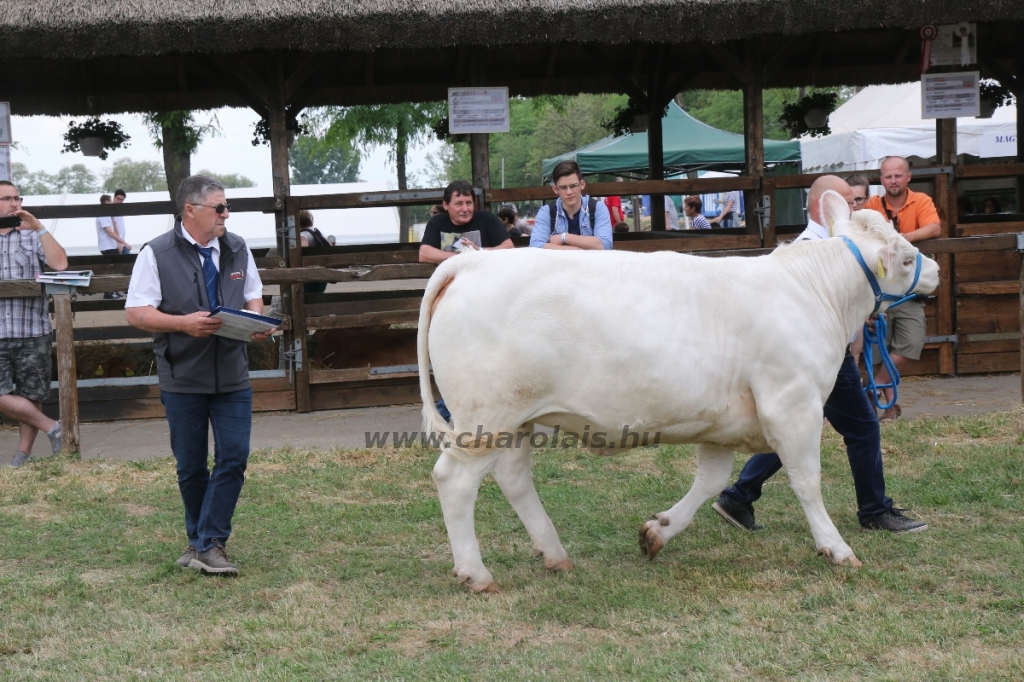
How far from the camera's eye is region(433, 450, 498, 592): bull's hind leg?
181 inches

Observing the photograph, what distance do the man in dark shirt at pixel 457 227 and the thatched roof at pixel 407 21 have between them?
6.96 feet

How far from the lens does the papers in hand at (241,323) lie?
4656 millimetres

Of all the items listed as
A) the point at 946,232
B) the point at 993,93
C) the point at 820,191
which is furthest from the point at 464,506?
the point at 993,93

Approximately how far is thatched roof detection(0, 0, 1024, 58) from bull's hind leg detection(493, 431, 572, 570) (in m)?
4.82

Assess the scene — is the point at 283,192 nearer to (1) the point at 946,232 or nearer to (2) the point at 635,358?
(2) the point at 635,358

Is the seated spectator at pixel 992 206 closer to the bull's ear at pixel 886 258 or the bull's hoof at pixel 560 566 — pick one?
the bull's ear at pixel 886 258

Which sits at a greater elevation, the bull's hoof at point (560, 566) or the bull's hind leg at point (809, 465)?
the bull's hind leg at point (809, 465)

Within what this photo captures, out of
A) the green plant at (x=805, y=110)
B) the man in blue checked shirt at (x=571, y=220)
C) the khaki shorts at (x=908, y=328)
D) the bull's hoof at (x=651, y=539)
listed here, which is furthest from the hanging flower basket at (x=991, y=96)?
the bull's hoof at (x=651, y=539)

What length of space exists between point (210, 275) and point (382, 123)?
16.2 meters

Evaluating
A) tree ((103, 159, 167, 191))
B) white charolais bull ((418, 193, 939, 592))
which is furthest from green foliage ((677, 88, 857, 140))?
tree ((103, 159, 167, 191))

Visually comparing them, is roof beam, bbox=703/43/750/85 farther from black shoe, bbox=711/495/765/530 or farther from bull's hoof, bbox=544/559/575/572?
bull's hoof, bbox=544/559/575/572

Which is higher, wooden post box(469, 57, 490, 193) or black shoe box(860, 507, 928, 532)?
wooden post box(469, 57, 490, 193)

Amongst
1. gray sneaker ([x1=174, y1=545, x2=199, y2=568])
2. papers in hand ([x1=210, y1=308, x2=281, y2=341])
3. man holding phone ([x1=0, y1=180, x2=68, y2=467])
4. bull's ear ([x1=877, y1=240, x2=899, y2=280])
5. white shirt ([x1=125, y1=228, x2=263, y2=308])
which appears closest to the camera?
papers in hand ([x1=210, y1=308, x2=281, y2=341])

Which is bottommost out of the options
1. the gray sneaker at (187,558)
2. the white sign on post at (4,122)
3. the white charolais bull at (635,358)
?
the gray sneaker at (187,558)
